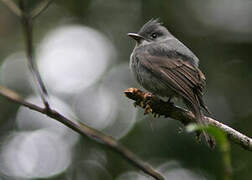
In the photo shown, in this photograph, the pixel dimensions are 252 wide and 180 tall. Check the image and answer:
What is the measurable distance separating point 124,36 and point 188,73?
475 centimetres

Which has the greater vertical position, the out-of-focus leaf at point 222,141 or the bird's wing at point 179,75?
the out-of-focus leaf at point 222,141

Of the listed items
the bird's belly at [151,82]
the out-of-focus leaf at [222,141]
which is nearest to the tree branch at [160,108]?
the bird's belly at [151,82]

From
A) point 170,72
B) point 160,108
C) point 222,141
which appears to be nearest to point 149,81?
point 170,72

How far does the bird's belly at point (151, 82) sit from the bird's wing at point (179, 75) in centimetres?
5

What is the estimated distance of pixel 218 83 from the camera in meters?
8.96

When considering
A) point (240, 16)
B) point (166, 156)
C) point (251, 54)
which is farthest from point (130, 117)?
point (240, 16)

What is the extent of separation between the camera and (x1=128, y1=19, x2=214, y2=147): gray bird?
5.24m

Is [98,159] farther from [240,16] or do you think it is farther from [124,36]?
[240,16]

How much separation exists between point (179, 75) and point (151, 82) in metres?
0.36

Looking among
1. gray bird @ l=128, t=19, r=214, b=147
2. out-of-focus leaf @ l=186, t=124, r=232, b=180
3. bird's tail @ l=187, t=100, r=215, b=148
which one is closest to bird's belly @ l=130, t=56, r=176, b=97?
gray bird @ l=128, t=19, r=214, b=147

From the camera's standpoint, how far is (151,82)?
558cm

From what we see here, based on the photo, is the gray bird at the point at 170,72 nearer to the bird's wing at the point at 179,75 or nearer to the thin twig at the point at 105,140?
the bird's wing at the point at 179,75

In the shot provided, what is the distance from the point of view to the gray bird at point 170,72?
17.2 feet

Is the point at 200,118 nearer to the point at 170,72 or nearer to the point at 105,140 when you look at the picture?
the point at 170,72
